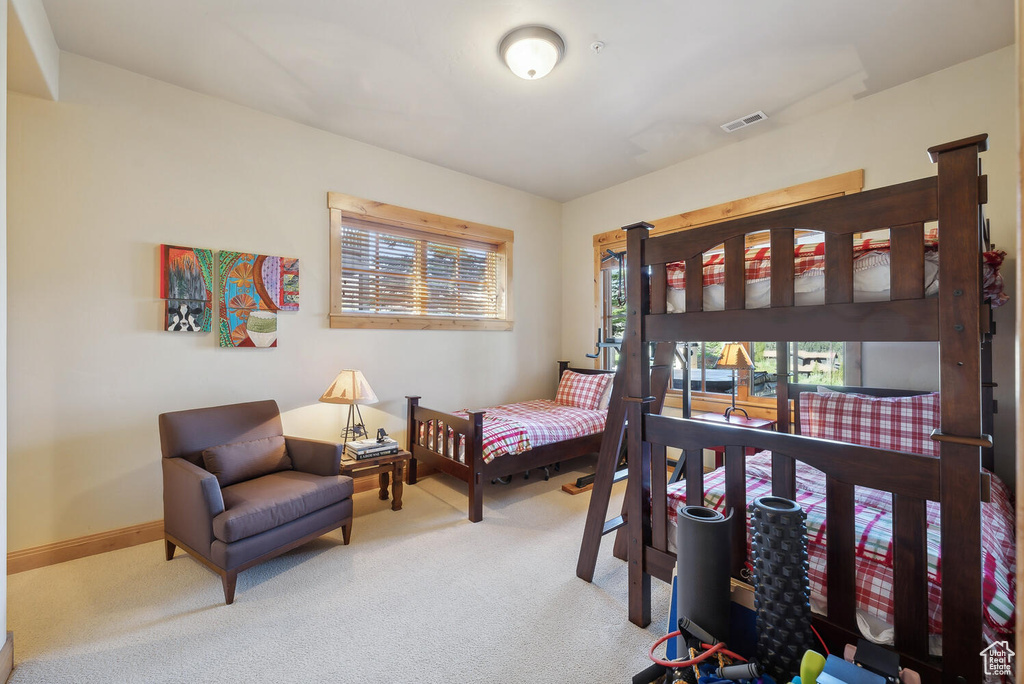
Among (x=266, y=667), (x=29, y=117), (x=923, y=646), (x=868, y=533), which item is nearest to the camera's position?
(x=923, y=646)

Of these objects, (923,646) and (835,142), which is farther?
(835,142)

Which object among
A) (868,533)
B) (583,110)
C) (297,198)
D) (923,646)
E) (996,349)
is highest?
(583,110)

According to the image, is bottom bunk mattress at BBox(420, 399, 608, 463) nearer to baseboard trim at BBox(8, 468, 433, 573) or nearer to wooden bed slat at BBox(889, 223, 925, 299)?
baseboard trim at BBox(8, 468, 433, 573)

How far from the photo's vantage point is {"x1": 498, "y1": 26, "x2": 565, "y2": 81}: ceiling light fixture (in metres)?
2.26

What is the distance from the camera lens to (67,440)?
244 cm

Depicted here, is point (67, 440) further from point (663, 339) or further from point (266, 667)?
point (663, 339)

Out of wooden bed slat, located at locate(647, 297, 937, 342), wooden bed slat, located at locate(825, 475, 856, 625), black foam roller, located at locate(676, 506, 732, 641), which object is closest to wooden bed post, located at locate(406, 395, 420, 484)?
wooden bed slat, located at locate(647, 297, 937, 342)

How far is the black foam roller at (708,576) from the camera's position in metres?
1.32

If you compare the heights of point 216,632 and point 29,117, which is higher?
point 29,117

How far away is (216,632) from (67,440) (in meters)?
1.57

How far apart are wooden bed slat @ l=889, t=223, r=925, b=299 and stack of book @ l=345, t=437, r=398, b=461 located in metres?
2.91

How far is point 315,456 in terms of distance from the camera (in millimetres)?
2650

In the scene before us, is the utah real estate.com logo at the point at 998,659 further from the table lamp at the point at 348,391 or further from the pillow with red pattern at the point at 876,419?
the table lamp at the point at 348,391

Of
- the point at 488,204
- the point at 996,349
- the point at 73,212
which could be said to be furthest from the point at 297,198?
the point at 996,349
